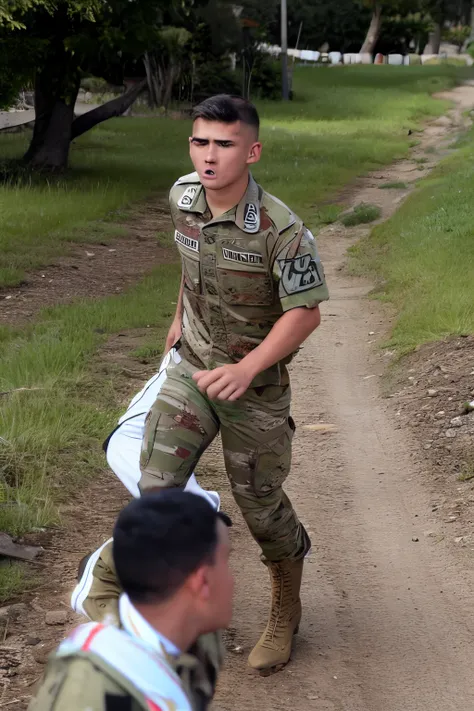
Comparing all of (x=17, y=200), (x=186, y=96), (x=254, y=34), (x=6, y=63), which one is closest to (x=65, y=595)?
(x=17, y=200)

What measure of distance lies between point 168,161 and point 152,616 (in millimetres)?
21364

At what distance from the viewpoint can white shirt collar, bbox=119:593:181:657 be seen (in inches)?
78.4

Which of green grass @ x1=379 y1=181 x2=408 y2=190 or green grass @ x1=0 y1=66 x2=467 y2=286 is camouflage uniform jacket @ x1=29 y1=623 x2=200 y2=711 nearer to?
green grass @ x1=0 y1=66 x2=467 y2=286

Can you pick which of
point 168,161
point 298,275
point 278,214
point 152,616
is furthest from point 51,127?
point 152,616

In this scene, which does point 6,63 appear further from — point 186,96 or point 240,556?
point 186,96

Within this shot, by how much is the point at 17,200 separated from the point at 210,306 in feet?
40.5

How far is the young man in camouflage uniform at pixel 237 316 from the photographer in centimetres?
374

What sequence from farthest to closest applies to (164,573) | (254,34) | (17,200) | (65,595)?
1. (254,34)
2. (17,200)
3. (65,595)
4. (164,573)

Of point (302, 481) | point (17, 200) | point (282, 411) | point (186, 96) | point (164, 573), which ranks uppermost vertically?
point (164, 573)

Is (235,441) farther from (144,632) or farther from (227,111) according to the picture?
(144,632)

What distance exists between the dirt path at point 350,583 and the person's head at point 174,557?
209 cm

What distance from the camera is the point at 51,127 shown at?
20141 millimetres

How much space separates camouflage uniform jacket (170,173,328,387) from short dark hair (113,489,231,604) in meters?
1.76

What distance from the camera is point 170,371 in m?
4.03
